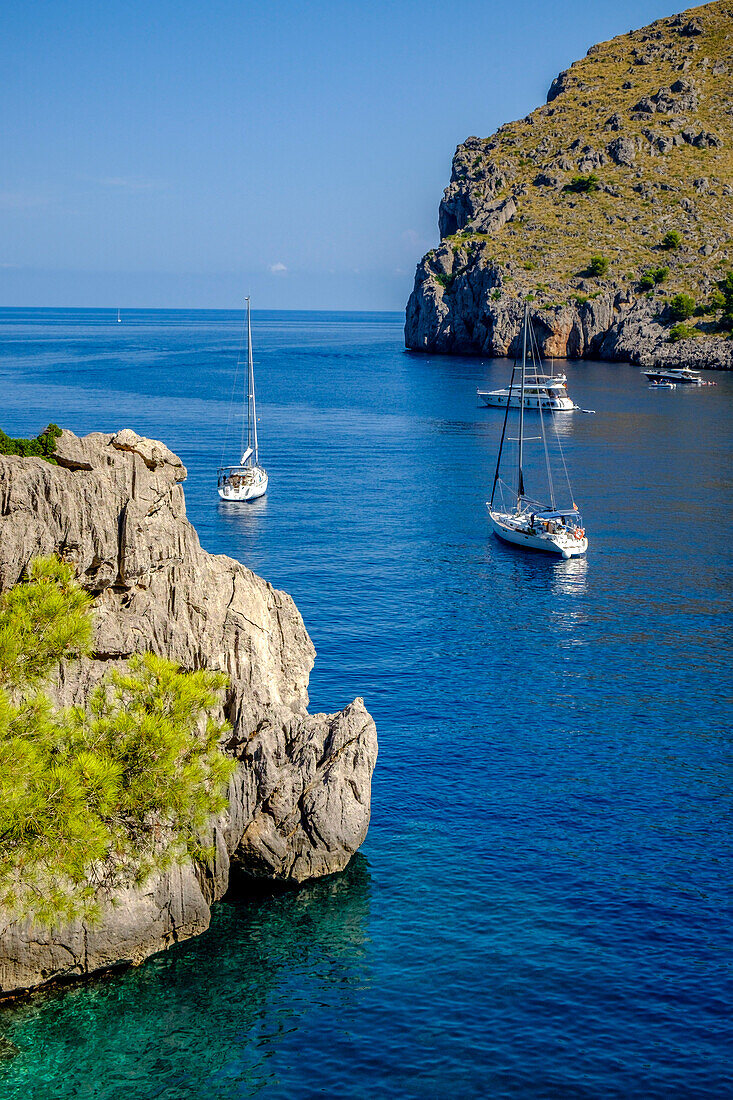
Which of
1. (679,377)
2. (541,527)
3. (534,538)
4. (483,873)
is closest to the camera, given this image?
(483,873)

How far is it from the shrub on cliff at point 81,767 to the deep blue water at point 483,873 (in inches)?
169

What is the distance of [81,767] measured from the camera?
79.6 ft

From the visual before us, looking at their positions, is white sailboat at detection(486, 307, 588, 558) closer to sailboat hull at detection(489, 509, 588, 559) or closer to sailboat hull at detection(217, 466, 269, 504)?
sailboat hull at detection(489, 509, 588, 559)

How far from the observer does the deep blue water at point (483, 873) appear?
2684 centimetres

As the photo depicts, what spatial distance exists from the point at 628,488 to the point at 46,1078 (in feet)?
277

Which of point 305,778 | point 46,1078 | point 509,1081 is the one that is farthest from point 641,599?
point 46,1078

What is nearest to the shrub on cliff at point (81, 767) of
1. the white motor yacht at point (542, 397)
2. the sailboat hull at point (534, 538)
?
the sailboat hull at point (534, 538)

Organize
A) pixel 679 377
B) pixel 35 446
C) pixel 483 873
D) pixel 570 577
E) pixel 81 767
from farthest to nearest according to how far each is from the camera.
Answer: pixel 679 377, pixel 570 577, pixel 483 873, pixel 35 446, pixel 81 767

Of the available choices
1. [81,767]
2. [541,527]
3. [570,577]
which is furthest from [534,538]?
[81,767]

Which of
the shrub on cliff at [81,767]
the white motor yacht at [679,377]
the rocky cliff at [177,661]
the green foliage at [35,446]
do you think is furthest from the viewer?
the white motor yacht at [679,377]

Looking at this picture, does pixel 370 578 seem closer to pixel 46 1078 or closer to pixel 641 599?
pixel 641 599

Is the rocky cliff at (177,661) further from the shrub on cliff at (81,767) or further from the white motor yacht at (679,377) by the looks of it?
the white motor yacht at (679,377)

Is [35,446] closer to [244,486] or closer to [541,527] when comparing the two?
[541,527]

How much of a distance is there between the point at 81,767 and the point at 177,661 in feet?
30.1
